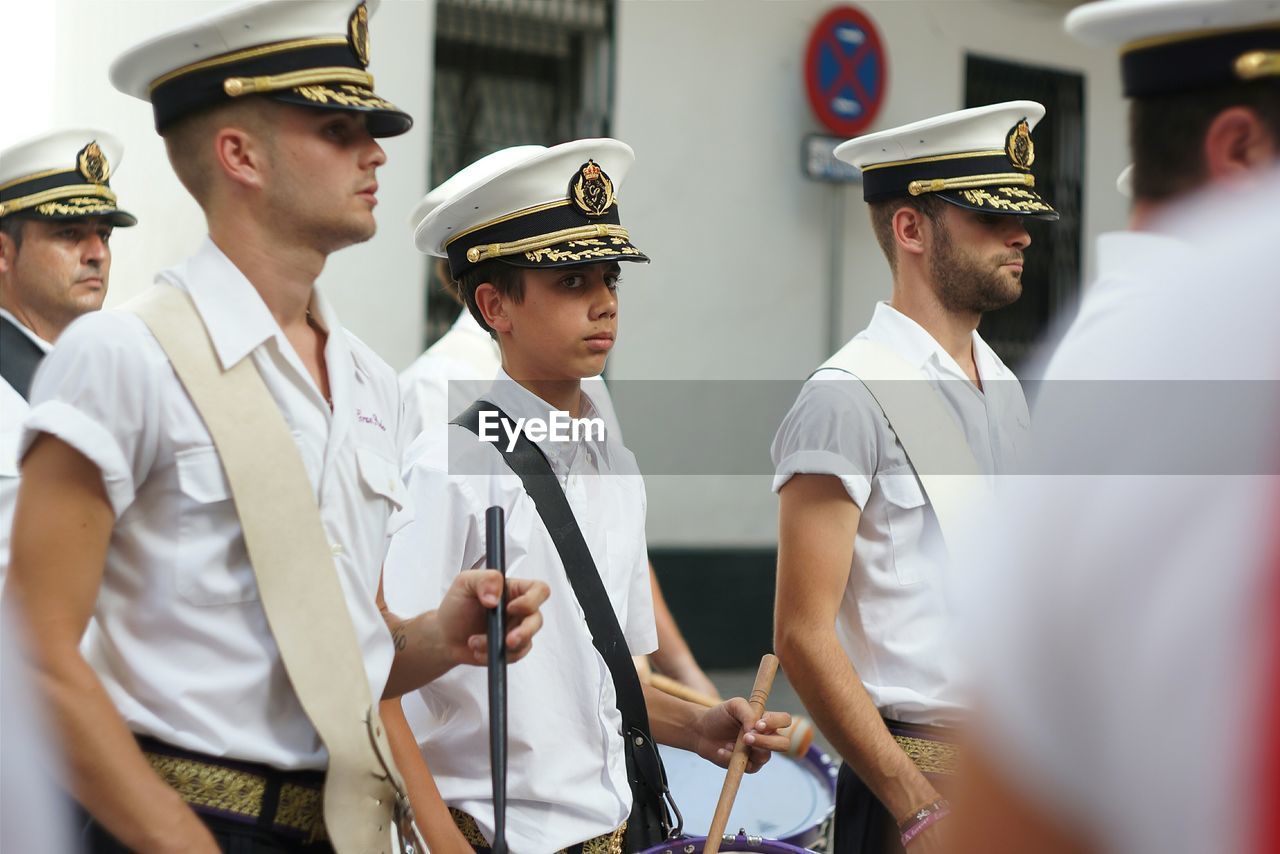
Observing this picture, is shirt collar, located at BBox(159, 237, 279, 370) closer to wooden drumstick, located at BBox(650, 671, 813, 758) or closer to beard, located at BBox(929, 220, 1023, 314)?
wooden drumstick, located at BBox(650, 671, 813, 758)

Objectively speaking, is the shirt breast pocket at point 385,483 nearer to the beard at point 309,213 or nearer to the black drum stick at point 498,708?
the black drum stick at point 498,708

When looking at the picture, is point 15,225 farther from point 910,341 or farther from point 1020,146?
point 1020,146

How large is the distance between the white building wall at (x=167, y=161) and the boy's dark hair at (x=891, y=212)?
2.48m

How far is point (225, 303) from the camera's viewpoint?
6.49 ft

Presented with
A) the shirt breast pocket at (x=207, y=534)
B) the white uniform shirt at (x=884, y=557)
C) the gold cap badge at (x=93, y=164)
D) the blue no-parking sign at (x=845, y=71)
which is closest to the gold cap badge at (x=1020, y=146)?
the white uniform shirt at (x=884, y=557)

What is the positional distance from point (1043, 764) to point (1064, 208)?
32.4 ft

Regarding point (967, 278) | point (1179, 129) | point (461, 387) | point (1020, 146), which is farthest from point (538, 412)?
point (1179, 129)

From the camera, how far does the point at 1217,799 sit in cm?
82

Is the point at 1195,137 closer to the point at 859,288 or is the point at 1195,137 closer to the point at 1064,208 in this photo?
the point at 859,288

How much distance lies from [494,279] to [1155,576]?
2244 millimetres

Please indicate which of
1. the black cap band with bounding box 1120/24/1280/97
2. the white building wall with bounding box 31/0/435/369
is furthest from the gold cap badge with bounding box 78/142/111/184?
the black cap band with bounding box 1120/24/1280/97

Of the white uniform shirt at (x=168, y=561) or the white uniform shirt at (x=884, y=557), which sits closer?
→ the white uniform shirt at (x=168, y=561)

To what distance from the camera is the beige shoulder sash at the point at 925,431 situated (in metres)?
2.77

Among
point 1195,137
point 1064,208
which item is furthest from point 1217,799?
point 1064,208
